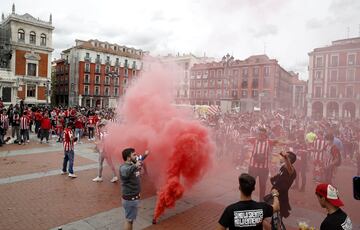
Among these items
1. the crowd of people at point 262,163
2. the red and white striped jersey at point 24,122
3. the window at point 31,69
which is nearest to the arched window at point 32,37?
the window at point 31,69

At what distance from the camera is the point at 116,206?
21.0ft

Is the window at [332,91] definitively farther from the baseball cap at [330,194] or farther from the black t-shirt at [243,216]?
the black t-shirt at [243,216]

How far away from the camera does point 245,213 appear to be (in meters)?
2.85

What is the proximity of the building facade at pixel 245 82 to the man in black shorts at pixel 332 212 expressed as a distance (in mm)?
45397

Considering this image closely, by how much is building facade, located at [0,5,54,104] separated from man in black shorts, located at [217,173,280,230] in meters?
42.8

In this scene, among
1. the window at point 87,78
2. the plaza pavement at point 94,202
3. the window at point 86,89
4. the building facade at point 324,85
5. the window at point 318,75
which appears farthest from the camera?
the window at point 86,89

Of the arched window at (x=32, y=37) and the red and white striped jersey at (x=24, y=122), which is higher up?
the arched window at (x=32, y=37)

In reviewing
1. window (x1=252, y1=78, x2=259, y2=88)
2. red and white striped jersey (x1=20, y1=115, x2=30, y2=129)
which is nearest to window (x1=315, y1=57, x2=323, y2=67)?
window (x1=252, y1=78, x2=259, y2=88)

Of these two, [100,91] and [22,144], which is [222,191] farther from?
[100,91]

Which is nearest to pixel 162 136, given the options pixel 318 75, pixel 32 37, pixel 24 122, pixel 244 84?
pixel 24 122

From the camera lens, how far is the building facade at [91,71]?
58562 millimetres

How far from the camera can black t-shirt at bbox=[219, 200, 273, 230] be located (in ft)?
9.23

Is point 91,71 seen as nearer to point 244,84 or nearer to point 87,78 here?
point 87,78

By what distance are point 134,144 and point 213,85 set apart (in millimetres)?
50857
